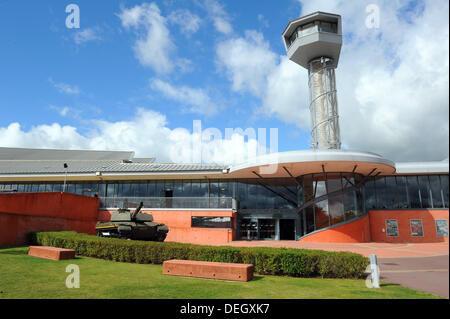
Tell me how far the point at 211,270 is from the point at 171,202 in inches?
697

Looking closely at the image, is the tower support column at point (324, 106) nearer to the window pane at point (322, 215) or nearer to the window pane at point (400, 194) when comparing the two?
the window pane at point (400, 194)

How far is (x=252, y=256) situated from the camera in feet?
32.6

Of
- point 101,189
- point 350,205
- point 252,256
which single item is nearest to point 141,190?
point 101,189

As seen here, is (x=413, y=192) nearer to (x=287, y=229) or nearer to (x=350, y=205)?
(x=350, y=205)

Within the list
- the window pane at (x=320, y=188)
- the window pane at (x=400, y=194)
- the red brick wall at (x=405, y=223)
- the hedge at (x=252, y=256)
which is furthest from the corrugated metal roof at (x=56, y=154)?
the window pane at (x=400, y=194)

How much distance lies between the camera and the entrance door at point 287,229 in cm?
2517

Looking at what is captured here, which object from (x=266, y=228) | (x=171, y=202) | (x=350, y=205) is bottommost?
(x=266, y=228)

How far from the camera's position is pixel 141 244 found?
1138 centimetres

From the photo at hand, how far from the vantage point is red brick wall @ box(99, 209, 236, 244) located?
23.6 m

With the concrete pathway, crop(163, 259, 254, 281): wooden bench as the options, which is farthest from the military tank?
the concrete pathway

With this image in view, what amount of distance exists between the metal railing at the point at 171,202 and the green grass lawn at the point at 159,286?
605 inches

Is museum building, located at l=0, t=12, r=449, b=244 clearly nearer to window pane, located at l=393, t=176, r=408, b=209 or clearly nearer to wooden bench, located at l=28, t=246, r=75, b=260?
window pane, located at l=393, t=176, r=408, b=209

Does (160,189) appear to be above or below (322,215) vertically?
above
